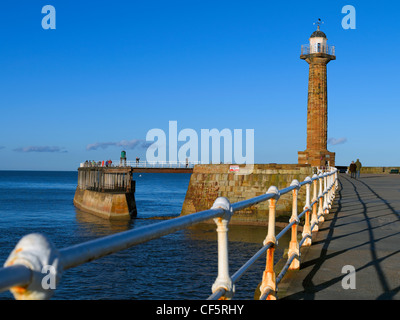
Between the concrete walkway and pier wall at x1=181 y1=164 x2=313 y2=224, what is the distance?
1871cm

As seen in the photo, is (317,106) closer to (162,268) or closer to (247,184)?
(247,184)

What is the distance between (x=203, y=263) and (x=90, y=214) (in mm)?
27346

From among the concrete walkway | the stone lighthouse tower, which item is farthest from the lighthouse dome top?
the concrete walkway

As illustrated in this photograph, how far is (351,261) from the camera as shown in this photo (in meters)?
5.93

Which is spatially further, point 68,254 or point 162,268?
point 162,268

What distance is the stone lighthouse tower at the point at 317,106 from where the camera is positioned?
44.9 m

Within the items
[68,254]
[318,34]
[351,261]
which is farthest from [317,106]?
[68,254]

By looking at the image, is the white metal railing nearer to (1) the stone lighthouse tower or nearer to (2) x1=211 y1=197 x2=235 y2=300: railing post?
(2) x1=211 y1=197 x2=235 y2=300: railing post

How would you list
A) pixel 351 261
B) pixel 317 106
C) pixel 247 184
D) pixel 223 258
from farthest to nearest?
pixel 317 106 < pixel 247 184 < pixel 351 261 < pixel 223 258

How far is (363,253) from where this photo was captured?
6484 mm

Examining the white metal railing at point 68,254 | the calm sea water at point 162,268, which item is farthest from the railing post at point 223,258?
the calm sea water at point 162,268

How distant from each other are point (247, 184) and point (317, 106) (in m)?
18.3

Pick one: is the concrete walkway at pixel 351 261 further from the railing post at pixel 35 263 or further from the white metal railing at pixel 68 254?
the railing post at pixel 35 263
